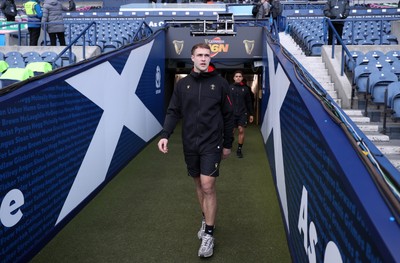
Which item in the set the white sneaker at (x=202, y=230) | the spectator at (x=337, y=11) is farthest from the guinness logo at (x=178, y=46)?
the white sneaker at (x=202, y=230)

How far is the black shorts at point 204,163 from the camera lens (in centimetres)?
366

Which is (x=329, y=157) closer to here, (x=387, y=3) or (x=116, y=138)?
(x=116, y=138)

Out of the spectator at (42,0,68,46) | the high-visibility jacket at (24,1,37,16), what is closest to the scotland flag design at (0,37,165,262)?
the spectator at (42,0,68,46)

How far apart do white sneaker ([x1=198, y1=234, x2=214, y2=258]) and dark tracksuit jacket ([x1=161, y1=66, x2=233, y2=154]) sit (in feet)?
2.53

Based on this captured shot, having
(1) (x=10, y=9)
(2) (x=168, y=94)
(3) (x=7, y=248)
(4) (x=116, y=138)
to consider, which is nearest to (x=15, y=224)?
(3) (x=7, y=248)

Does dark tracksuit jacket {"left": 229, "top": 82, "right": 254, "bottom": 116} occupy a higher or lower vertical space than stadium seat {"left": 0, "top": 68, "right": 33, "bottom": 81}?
lower

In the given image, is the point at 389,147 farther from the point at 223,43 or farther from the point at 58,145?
the point at 223,43

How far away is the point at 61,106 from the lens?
430 centimetres

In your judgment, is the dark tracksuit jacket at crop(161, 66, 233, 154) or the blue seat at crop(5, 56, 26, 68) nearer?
the dark tracksuit jacket at crop(161, 66, 233, 154)

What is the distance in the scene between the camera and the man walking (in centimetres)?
367

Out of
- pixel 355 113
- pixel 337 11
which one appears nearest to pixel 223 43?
pixel 337 11

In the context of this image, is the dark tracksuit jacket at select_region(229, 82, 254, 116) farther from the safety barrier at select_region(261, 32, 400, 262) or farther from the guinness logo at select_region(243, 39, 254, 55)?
the guinness logo at select_region(243, 39, 254, 55)

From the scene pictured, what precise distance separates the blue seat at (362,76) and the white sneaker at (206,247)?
4901 millimetres

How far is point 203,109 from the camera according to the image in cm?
367
